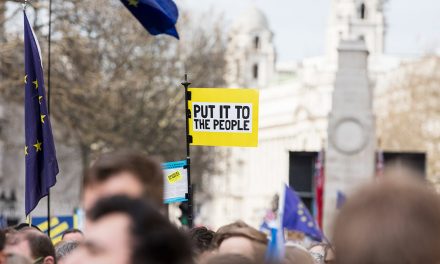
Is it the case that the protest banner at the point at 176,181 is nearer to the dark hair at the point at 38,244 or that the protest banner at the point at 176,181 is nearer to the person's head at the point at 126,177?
the dark hair at the point at 38,244

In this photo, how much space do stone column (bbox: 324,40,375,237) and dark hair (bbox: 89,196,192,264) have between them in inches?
1538

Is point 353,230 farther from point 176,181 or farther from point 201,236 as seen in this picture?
point 176,181

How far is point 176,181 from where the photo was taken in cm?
1209

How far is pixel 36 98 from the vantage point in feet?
39.3

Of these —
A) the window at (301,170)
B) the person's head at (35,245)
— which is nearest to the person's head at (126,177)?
the person's head at (35,245)

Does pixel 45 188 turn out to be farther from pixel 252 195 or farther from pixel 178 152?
pixel 252 195

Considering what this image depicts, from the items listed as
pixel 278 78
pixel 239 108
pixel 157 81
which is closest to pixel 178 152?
pixel 157 81

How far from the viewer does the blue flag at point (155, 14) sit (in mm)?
12148

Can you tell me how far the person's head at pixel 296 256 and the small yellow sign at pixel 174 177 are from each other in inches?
227

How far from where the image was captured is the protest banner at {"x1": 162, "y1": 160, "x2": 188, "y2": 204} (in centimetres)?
1200

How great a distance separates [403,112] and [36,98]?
175 feet

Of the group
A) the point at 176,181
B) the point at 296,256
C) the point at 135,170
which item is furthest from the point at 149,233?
the point at 176,181

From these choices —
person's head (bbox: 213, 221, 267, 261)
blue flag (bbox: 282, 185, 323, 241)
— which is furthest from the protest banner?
person's head (bbox: 213, 221, 267, 261)

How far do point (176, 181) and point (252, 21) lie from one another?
5631 inches
